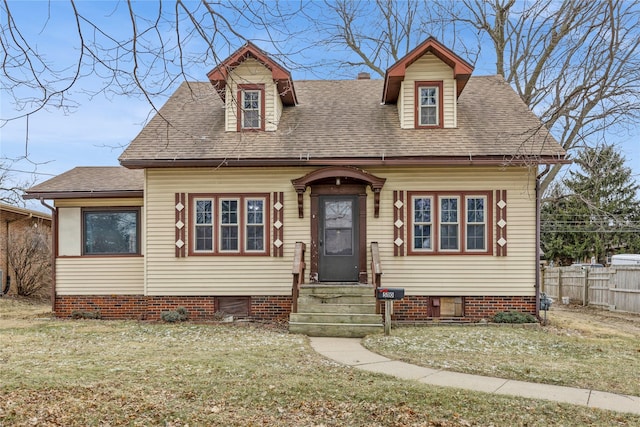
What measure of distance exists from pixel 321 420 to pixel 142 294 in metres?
9.34

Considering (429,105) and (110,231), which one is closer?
(429,105)

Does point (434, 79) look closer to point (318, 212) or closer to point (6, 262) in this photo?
point (318, 212)

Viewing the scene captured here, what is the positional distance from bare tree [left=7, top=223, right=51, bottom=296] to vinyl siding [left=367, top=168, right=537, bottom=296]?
1380cm

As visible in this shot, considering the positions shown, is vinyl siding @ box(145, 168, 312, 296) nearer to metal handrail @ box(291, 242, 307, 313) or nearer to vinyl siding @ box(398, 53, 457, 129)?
metal handrail @ box(291, 242, 307, 313)

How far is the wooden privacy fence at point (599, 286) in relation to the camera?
16.8 metres

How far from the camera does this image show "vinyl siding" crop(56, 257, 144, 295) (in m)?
13.4

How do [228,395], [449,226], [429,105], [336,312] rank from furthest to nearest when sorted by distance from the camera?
[429,105], [449,226], [336,312], [228,395]

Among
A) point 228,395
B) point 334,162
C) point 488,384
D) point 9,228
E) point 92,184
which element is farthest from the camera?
point 9,228

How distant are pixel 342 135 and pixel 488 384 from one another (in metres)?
7.97

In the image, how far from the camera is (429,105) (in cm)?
1339

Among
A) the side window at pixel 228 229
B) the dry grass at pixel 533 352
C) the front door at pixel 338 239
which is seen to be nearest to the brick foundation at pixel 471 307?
the dry grass at pixel 533 352

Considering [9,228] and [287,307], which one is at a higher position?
[9,228]

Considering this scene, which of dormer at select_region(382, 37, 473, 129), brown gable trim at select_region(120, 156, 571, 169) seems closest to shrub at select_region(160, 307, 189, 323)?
brown gable trim at select_region(120, 156, 571, 169)

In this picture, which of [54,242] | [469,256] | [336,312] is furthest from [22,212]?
[469,256]
